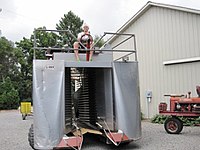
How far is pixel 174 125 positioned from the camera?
27.2ft

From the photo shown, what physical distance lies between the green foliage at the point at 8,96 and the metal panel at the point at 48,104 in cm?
2012

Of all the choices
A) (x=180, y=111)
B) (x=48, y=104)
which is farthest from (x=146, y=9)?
(x=48, y=104)

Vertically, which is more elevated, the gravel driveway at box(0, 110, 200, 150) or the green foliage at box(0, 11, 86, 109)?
the green foliage at box(0, 11, 86, 109)

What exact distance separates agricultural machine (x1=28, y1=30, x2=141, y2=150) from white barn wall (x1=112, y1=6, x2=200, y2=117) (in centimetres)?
454

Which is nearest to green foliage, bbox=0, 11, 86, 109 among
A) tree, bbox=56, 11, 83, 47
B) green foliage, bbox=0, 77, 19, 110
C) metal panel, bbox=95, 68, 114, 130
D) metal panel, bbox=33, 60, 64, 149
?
green foliage, bbox=0, 77, 19, 110

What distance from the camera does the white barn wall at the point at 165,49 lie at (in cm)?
1067

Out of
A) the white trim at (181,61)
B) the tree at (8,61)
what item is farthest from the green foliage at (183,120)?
the tree at (8,61)

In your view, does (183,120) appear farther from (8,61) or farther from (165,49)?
(8,61)

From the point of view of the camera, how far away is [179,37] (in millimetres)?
11156

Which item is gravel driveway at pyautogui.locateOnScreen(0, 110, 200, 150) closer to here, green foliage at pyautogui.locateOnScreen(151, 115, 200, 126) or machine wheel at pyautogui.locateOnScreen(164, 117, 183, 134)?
machine wheel at pyautogui.locateOnScreen(164, 117, 183, 134)

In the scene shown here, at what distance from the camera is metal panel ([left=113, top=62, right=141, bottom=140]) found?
6141 millimetres

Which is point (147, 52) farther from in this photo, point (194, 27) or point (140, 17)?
point (194, 27)

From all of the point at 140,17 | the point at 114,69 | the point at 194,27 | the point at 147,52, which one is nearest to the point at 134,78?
the point at 114,69

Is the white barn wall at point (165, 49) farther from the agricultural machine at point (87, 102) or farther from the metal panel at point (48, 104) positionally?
the metal panel at point (48, 104)
